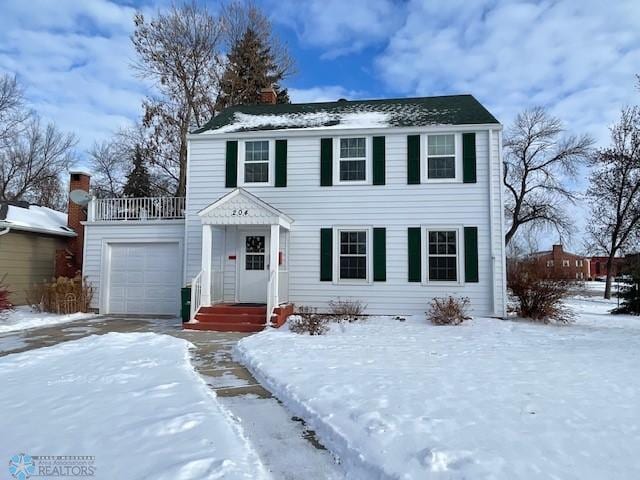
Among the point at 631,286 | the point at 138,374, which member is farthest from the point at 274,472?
the point at 631,286

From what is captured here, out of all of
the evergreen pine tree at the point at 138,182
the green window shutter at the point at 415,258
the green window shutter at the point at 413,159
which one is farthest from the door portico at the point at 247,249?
the evergreen pine tree at the point at 138,182

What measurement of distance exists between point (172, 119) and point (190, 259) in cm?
1230

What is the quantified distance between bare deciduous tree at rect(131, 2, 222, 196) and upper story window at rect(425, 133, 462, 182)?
14046 mm

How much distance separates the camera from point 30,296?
547 inches

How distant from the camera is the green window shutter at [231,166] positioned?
12625mm

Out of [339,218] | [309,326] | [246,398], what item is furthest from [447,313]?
[246,398]

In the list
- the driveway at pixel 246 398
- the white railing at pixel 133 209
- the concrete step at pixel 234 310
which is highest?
the white railing at pixel 133 209

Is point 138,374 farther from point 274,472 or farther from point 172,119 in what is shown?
point 172,119

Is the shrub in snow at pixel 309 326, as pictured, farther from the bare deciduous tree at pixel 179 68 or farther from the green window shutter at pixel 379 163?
the bare deciduous tree at pixel 179 68

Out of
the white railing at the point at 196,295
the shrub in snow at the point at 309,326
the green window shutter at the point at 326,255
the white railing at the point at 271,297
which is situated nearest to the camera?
the shrub in snow at the point at 309,326

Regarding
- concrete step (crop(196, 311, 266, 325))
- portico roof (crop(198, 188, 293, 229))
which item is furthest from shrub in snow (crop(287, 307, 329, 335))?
portico roof (crop(198, 188, 293, 229))

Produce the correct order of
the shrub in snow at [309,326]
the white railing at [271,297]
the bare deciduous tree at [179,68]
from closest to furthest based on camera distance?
the shrub in snow at [309,326], the white railing at [271,297], the bare deciduous tree at [179,68]

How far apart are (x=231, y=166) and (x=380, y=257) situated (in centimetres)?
504

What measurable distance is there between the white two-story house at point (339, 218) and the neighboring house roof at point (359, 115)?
0.32ft
